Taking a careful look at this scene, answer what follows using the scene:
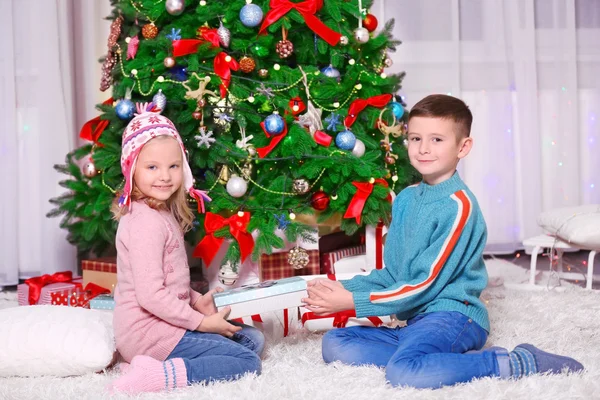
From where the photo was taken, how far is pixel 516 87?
12.3ft

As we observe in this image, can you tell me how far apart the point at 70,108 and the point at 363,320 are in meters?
1.89

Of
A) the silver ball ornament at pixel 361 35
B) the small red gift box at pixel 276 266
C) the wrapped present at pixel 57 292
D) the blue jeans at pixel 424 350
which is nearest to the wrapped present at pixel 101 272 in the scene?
A: the wrapped present at pixel 57 292

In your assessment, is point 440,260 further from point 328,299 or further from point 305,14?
point 305,14

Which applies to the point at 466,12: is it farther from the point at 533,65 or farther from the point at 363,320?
the point at 363,320

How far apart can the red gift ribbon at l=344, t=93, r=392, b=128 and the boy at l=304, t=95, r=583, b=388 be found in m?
0.66

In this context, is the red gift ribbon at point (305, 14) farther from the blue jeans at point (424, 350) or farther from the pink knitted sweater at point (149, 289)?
the blue jeans at point (424, 350)

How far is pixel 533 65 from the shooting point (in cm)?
371

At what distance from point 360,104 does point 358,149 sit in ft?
0.56

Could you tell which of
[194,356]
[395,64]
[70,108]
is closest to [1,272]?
[70,108]

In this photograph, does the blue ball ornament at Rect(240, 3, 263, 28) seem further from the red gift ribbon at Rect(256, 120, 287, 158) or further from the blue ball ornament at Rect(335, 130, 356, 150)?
the blue ball ornament at Rect(335, 130, 356, 150)

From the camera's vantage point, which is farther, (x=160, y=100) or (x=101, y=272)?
(x=101, y=272)

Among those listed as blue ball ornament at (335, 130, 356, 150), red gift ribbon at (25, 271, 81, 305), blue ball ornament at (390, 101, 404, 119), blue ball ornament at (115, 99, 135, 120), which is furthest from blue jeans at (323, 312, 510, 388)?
red gift ribbon at (25, 271, 81, 305)

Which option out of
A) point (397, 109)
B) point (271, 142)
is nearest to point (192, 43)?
point (271, 142)

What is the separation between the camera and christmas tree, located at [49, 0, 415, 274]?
2.46 m
